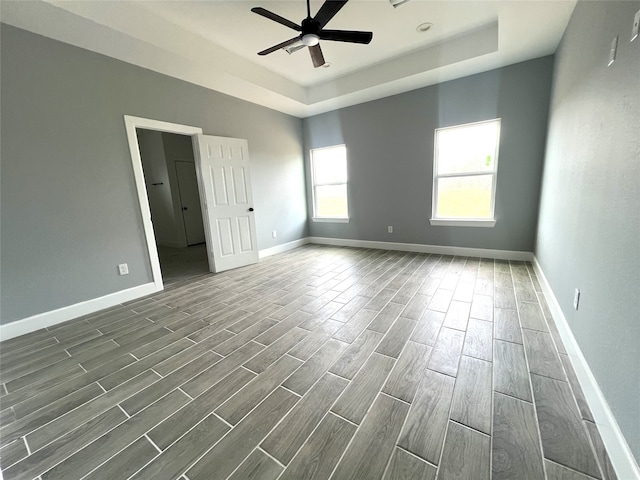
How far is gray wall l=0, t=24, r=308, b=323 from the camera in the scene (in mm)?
2293

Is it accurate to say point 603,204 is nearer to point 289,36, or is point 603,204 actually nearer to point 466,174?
point 466,174

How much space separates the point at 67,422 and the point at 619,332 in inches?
113

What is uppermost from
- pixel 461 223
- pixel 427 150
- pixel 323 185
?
pixel 427 150

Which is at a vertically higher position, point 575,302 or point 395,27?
point 395,27

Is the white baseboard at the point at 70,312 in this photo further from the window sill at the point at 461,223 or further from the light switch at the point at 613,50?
the light switch at the point at 613,50

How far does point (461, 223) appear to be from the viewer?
405 centimetres

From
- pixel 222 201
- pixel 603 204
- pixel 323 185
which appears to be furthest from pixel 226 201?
pixel 603 204

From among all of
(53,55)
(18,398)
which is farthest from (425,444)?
(53,55)

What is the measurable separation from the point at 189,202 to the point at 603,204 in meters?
6.99

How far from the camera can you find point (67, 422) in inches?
55.7

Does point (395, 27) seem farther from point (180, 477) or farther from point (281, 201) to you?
point (180, 477)

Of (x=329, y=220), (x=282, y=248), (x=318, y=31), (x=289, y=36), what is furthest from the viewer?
(x=329, y=220)

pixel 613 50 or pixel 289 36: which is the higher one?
pixel 289 36

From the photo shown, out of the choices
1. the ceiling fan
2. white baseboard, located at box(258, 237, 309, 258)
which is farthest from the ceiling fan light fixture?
white baseboard, located at box(258, 237, 309, 258)
